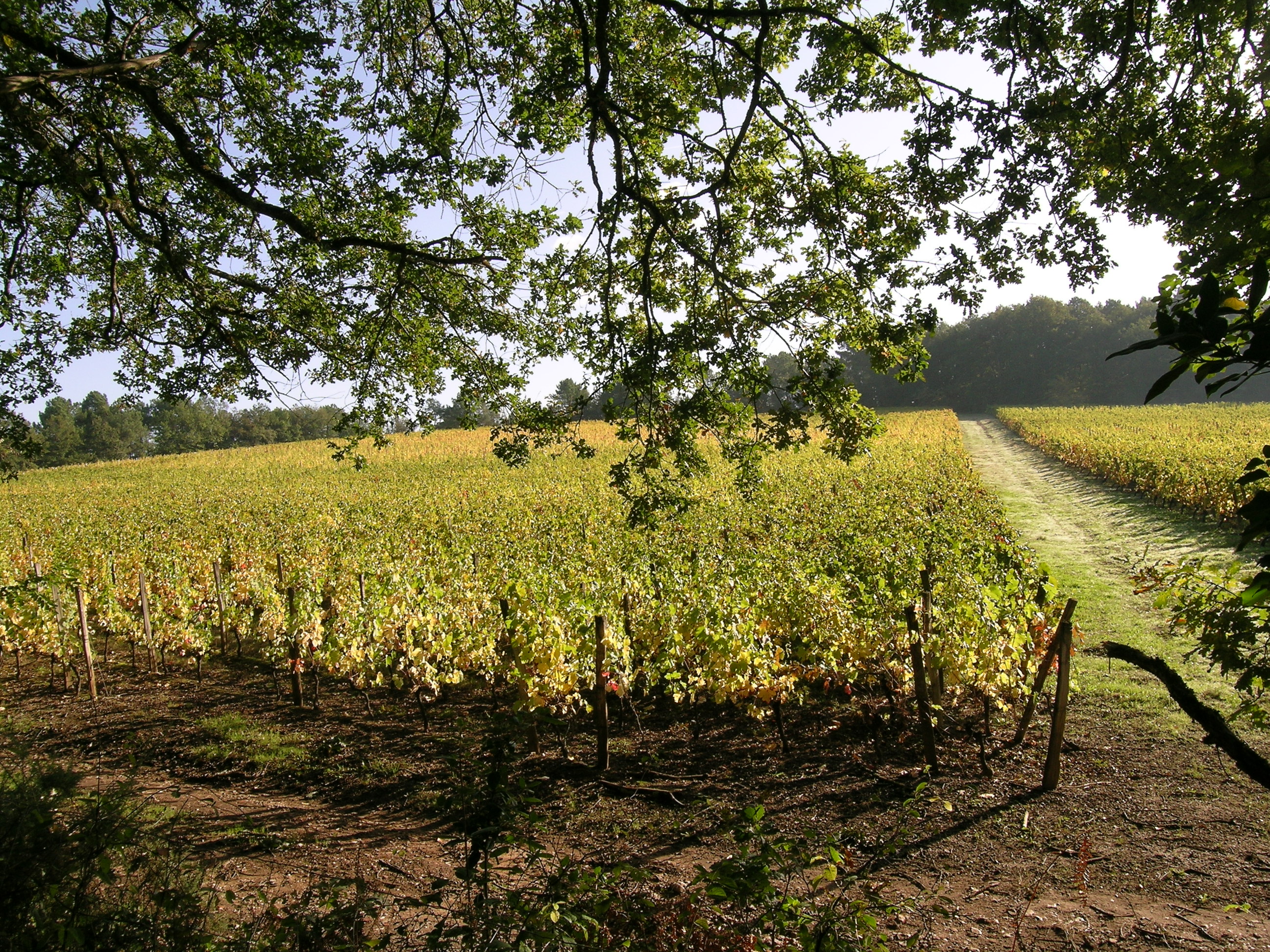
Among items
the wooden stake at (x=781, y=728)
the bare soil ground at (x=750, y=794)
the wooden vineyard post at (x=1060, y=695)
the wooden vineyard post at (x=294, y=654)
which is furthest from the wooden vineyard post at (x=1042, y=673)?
the wooden vineyard post at (x=294, y=654)

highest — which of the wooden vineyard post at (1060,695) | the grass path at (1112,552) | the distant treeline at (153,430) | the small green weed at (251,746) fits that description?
the distant treeline at (153,430)

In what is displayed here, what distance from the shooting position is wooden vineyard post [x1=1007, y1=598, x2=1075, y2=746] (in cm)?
559

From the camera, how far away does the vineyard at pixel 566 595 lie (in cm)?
651

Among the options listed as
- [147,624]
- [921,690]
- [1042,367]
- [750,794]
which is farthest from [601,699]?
[1042,367]

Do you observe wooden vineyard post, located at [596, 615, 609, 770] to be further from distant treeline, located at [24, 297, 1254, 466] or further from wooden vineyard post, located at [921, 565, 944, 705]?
distant treeline, located at [24, 297, 1254, 466]

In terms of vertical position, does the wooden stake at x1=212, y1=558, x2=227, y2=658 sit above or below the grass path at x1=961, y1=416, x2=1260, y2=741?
above

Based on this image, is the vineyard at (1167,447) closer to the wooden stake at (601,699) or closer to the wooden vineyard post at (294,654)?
the wooden stake at (601,699)

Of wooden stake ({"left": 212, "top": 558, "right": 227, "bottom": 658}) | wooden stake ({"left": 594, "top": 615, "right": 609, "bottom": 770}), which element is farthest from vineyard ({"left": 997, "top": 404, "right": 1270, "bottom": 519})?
wooden stake ({"left": 212, "top": 558, "right": 227, "bottom": 658})

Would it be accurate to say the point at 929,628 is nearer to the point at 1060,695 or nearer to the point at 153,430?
the point at 1060,695

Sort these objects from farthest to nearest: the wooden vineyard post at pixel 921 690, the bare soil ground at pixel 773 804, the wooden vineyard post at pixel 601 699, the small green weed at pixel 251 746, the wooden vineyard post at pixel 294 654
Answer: the wooden vineyard post at pixel 294 654
the small green weed at pixel 251 746
the wooden vineyard post at pixel 601 699
the wooden vineyard post at pixel 921 690
the bare soil ground at pixel 773 804

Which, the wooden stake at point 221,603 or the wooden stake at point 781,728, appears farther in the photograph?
the wooden stake at point 221,603

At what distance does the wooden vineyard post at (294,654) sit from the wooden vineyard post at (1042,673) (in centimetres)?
734

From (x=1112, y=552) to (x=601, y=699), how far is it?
12.7 metres

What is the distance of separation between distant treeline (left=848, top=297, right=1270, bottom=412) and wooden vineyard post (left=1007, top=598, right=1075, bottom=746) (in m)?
82.9
